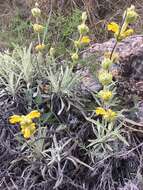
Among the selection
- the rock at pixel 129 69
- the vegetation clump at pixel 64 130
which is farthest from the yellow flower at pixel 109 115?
the rock at pixel 129 69

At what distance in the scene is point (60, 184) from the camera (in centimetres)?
183

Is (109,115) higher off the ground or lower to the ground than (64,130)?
higher

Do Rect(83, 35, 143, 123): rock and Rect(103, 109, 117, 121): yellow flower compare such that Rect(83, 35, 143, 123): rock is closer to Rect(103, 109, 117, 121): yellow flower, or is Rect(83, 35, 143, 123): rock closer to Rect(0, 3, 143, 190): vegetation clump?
Rect(0, 3, 143, 190): vegetation clump

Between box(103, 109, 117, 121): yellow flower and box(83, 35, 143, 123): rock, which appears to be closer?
box(103, 109, 117, 121): yellow flower

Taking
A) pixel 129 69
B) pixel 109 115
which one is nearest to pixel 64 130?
pixel 109 115

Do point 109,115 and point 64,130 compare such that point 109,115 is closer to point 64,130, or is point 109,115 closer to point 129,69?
point 64,130

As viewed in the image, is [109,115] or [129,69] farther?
[129,69]

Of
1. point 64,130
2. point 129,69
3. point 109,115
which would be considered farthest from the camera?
point 129,69

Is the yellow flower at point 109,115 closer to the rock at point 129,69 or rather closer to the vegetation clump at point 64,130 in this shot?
the vegetation clump at point 64,130

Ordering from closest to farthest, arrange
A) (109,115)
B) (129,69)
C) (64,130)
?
(109,115), (64,130), (129,69)

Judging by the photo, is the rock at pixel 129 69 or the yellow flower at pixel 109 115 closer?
the yellow flower at pixel 109 115

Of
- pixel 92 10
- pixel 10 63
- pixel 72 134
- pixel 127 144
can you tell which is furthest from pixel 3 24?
pixel 127 144

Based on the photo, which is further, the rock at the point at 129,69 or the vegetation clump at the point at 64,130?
the rock at the point at 129,69

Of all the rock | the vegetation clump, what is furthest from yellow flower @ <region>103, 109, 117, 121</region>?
the rock
